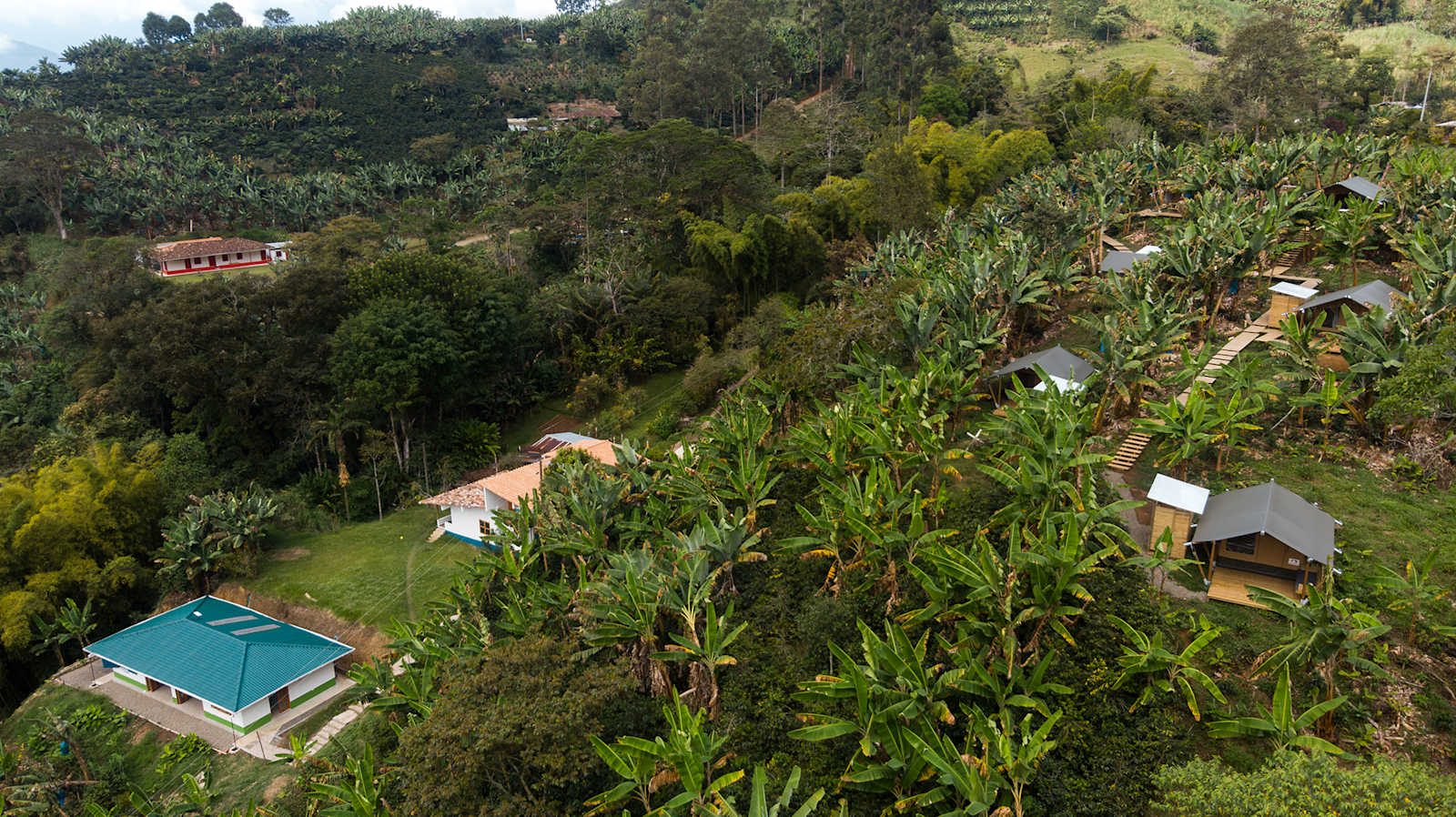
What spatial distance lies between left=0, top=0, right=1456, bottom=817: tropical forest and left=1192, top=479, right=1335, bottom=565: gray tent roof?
0.08 m

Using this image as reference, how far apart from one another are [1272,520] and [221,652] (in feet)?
77.0

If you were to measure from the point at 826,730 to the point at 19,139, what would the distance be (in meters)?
64.2

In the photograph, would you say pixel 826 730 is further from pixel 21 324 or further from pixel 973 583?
pixel 21 324

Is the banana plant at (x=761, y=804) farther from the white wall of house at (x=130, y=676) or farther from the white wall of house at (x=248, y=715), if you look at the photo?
the white wall of house at (x=130, y=676)

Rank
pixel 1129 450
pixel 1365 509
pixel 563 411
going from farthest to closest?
pixel 563 411
pixel 1129 450
pixel 1365 509

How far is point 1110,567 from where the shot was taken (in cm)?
1274

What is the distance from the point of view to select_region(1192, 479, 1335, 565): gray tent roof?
1245 cm

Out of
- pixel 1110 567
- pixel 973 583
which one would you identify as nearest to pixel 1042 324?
pixel 1110 567

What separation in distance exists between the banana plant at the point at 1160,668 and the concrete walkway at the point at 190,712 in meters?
18.0

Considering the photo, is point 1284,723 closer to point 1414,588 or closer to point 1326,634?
point 1326,634

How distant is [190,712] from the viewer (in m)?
20.2

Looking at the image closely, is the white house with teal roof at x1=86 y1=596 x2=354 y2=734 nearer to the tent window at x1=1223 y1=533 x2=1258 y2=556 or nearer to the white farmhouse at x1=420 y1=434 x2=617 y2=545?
the white farmhouse at x1=420 y1=434 x2=617 y2=545

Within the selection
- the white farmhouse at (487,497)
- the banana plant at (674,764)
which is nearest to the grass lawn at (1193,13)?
the white farmhouse at (487,497)

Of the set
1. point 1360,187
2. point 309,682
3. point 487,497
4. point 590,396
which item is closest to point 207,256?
point 590,396
